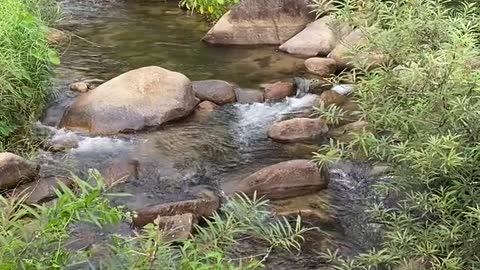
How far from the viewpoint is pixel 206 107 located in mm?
7215

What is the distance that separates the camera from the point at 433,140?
308cm

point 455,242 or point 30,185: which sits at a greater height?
point 455,242

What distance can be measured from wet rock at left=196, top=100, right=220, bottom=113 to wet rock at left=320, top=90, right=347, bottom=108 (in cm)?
122

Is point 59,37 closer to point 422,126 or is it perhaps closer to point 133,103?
point 133,103

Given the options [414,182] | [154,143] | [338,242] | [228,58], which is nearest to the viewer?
[414,182]

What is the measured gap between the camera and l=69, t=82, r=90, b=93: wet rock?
7394 mm

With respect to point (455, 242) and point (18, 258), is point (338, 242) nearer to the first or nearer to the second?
point (455, 242)

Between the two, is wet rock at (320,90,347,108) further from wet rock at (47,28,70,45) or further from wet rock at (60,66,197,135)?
wet rock at (47,28,70,45)

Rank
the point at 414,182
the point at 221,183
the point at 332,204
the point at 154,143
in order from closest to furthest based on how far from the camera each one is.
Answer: the point at 414,182 → the point at 332,204 → the point at 221,183 → the point at 154,143

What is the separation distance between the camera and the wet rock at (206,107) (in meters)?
7.18

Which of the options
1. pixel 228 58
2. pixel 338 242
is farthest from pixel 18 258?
pixel 228 58

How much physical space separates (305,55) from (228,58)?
1098 millimetres

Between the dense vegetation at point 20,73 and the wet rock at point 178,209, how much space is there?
1.72 m

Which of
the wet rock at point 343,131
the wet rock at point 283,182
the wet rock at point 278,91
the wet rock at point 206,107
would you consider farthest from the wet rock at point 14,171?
the wet rock at point 278,91
